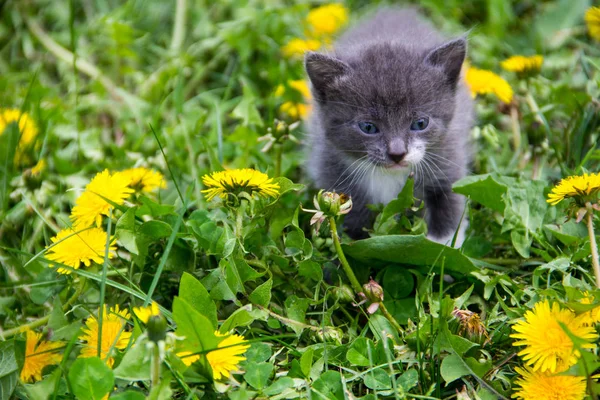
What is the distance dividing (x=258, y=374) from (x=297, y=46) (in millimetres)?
1899

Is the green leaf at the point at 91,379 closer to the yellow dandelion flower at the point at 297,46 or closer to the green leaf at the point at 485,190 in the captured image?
the green leaf at the point at 485,190

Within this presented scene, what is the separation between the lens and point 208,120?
116 inches

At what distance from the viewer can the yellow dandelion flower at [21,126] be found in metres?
2.47

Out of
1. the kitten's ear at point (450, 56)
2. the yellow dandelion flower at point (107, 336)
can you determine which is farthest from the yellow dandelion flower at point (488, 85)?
the yellow dandelion flower at point (107, 336)

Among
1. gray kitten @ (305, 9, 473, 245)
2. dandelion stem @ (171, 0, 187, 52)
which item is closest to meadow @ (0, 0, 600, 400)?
gray kitten @ (305, 9, 473, 245)

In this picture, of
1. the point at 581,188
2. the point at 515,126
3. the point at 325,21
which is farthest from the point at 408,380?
the point at 325,21

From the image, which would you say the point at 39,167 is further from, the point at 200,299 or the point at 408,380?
the point at 408,380

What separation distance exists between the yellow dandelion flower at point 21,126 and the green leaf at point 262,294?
3.85ft

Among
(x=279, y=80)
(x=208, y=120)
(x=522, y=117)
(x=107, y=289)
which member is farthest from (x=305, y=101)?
(x=107, y=289)

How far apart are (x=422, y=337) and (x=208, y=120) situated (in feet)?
5.33

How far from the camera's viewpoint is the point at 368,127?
7.17 feet

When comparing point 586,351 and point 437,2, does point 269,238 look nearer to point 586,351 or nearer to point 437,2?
point 586,351

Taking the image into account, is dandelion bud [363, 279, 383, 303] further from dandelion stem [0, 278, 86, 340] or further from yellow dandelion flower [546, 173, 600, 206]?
dandelion stem [0, 278, 86, 340]

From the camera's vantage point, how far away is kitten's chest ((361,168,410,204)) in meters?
2.36
